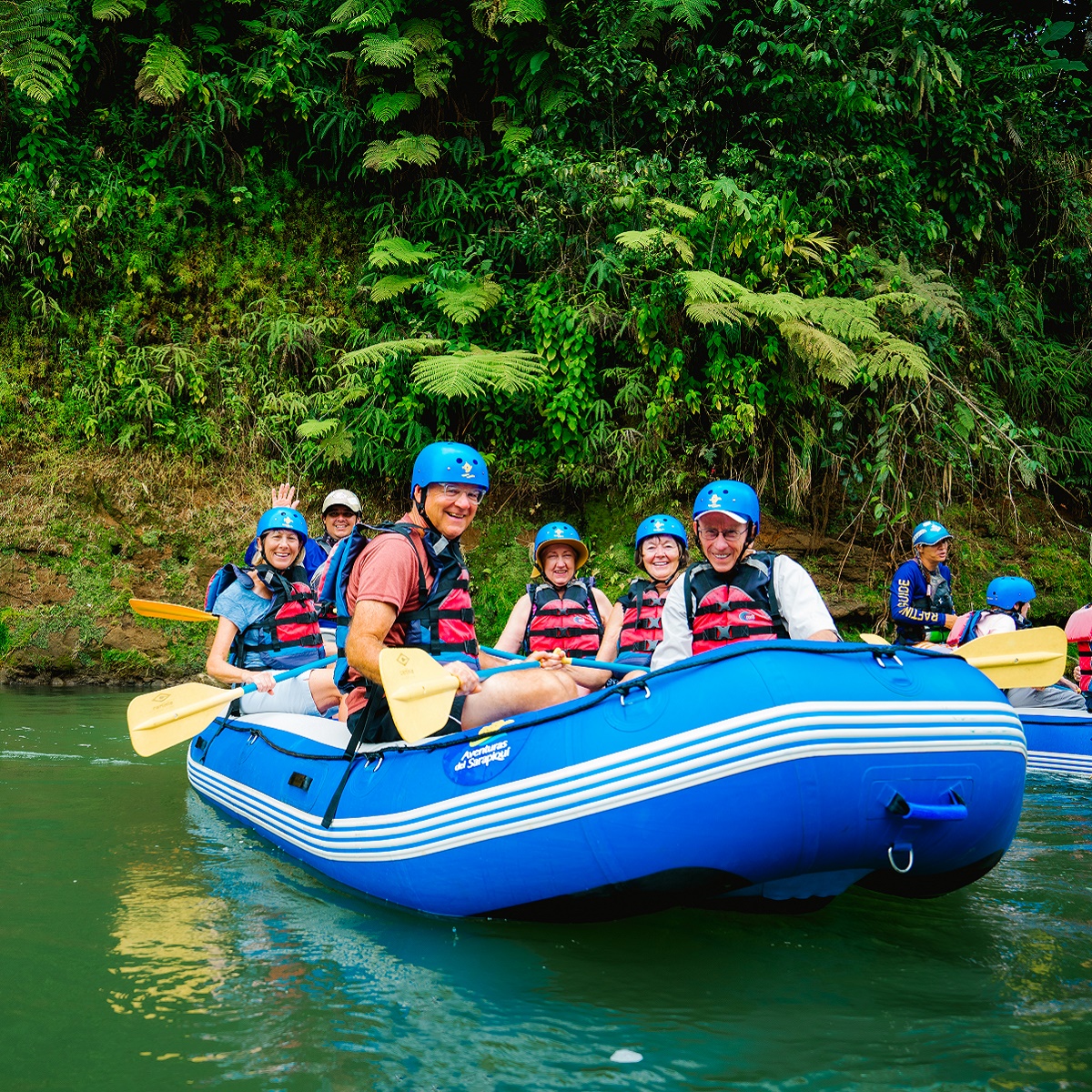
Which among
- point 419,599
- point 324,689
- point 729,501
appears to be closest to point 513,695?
point 419,599

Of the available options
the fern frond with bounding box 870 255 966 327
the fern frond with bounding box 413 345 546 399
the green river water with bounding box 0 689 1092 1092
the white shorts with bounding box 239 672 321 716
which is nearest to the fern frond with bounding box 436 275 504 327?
the fern frond with bounding box 413 345 546 399

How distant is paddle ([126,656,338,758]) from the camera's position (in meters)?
4.80

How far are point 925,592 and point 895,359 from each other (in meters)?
2.58

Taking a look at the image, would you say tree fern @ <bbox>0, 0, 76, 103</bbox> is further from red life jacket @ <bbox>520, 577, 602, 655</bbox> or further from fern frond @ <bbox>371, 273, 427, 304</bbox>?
red life jacket @ <bbox>520, 577, 602, 655</bbox>

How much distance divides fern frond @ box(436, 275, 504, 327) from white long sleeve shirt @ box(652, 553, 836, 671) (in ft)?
21.0

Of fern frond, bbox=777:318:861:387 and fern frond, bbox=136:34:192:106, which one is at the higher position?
fern frond, bbox=136:34:192:106

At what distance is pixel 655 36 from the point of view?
34.8ft

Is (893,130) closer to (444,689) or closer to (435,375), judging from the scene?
(435,375)

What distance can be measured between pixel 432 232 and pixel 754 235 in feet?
12.6

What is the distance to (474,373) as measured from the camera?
933cm

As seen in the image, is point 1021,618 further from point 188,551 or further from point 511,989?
point 188,551

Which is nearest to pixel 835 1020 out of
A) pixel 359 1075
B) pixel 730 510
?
pixel 359 1075

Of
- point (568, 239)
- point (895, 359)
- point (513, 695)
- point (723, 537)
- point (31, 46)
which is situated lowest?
point (513, 695)

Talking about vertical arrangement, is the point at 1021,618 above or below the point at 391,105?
below
